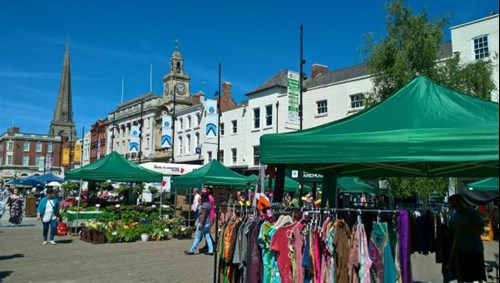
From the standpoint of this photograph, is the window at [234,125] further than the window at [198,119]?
No

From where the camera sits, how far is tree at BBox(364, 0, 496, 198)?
19250 millimetres

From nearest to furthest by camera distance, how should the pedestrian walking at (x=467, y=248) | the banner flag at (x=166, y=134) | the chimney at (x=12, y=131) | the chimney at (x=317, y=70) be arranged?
1. the pedestrian walking at (x=467, y=248)
2. the banner flag at (x=166, y=134)
3. the chimney at (x=317, y=70)
4. the chimney at (x=12, y=131)

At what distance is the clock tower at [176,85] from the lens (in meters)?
56.8

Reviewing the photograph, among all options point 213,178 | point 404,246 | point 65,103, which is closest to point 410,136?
point 404,246

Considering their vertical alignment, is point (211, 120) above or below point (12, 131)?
below

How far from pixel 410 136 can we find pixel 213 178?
13265mm

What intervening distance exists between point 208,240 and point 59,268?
404 centimetres

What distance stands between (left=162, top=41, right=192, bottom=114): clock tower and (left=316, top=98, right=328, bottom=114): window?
26.6 m

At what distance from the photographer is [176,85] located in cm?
5691

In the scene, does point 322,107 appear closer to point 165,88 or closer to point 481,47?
point 481,47

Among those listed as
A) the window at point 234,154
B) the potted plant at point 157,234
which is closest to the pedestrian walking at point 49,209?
the potted plant at point 157,234

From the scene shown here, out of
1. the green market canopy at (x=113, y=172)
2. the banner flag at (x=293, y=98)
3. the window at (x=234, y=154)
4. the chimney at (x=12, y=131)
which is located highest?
the chimney at (x=12, y=131)

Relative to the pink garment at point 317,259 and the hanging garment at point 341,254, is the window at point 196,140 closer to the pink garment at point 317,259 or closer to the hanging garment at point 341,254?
the pink garment at point 317,259

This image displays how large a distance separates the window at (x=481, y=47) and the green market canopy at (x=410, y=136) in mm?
21941
